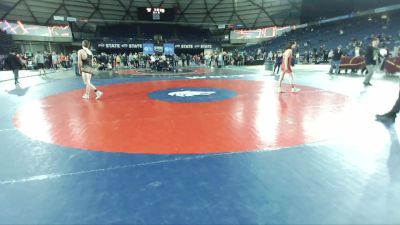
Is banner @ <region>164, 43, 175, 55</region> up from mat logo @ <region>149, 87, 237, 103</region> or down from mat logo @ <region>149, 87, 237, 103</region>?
up

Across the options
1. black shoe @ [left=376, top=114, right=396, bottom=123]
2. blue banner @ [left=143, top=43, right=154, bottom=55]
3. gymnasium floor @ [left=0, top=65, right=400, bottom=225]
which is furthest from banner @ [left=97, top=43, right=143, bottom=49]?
black shoe @ [left=376, top=114, right=396, bottom=123]

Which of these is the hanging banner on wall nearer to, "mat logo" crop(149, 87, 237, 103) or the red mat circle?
"mat logo" crop(149, 87, 237, 103)

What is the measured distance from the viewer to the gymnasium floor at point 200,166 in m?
2.30

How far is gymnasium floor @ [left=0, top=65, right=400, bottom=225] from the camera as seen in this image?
7.54 ft

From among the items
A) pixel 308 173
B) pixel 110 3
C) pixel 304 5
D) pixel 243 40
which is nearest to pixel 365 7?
pixel 304 5

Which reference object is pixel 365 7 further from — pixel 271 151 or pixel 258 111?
pixel 271 151

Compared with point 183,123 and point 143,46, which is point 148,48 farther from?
point 183,123

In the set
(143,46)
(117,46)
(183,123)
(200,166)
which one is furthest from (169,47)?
(200,166)

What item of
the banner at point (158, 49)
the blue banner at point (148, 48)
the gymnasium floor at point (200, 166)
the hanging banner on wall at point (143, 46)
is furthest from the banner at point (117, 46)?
the gymnasium floor at point (200, 166)

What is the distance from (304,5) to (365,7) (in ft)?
24.1

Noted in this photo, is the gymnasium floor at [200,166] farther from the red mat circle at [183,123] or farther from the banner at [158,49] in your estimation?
the banner at [158,49]

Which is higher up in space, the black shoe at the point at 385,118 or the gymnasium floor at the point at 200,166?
the black shoe at the point at 385,118

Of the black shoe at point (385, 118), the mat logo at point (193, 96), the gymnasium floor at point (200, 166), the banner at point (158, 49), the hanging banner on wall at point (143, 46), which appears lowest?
the gymnasium floor at point (200, 166)

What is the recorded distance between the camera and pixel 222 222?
2.14 meters
